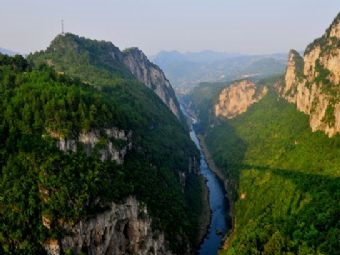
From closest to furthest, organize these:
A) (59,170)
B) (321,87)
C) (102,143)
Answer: (59,170), (102,143), (321,87)

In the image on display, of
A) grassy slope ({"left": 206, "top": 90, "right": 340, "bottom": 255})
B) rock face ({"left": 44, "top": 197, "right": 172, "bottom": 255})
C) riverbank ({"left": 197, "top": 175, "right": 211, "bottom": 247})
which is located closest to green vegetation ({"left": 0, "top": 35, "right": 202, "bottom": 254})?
rock face ({"left": 44, "top": 197, "right": 172, "bottom": 255})

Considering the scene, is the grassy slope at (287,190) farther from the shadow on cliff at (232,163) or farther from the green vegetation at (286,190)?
the shadow on cliff at (232,163)

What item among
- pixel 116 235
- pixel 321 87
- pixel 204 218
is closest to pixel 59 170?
pixel 116 235

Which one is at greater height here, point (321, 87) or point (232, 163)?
point (321, 87)

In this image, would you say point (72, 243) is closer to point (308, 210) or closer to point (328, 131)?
point (308, 210)

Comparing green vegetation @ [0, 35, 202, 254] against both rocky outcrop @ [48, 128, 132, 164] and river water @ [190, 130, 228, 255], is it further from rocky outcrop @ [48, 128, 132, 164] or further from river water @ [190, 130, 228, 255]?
river water @ [190, 130, 228, 255]

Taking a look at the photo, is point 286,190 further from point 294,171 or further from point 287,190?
point 294,171
